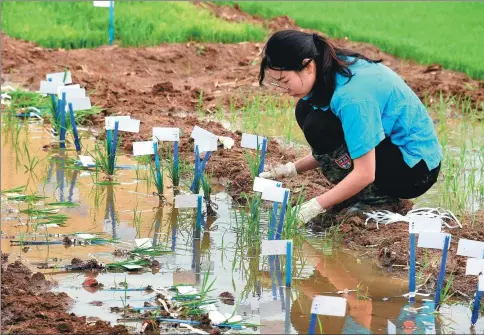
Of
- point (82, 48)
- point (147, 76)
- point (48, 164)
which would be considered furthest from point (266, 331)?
point (82, 48)

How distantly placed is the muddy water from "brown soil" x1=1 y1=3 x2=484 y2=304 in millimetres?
346

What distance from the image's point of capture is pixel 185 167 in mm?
5418

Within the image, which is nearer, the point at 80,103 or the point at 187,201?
the point at 187,201

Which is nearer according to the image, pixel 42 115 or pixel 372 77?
pixel 372 77

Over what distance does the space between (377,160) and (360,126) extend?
44 centimetres

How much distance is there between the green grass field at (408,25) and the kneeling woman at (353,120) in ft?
12.6

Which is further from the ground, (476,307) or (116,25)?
(116,25)

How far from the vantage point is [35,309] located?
136 inches

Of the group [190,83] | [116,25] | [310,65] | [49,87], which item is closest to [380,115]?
[310,65]

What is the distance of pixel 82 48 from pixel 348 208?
526cm

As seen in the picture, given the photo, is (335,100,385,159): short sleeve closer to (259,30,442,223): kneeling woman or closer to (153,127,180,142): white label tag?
(259,30,442,223): kneeling woman

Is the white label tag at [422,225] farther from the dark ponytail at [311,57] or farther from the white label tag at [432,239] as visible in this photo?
the dark ponytail at [311,57]

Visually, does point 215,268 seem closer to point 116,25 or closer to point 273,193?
point 273,193

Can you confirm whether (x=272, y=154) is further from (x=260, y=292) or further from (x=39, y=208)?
(x=260, y=292)
